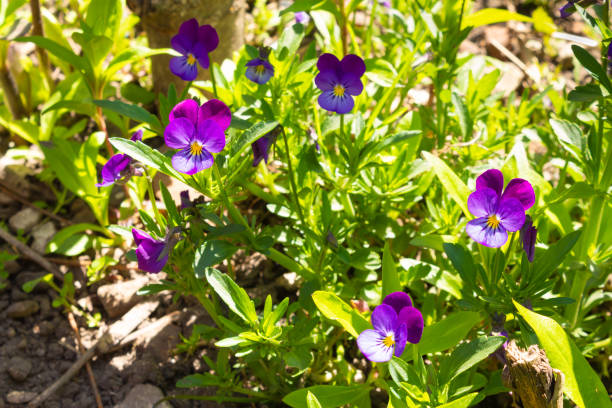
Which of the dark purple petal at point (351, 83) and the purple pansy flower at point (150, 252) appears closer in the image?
the purple pansy flower at point (150, 252)

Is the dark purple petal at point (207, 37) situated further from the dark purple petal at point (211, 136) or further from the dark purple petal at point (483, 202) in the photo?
the dark purple petal at point (483, 202)

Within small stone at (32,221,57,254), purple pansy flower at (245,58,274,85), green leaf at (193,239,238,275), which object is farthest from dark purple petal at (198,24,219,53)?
small stone at (32,221,57,254)

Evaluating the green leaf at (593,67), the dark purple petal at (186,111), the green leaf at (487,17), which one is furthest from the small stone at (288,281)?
the green leaf at (593,67)

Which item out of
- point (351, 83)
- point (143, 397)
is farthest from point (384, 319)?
point (143, 397)

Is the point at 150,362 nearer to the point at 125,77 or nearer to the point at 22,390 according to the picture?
the point at 22,390

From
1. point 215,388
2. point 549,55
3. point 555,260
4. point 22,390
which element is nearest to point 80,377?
point 22,390

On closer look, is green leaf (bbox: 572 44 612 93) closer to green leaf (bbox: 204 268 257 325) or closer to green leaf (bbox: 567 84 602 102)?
green leaf (bbox: 567 84 602 102)
